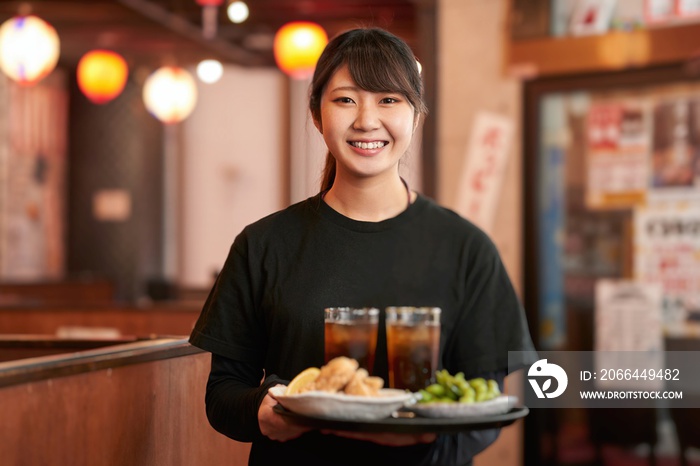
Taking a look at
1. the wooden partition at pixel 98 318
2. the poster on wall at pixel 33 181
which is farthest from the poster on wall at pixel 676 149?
the poster on wall at pixel 33 181

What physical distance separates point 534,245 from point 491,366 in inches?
156

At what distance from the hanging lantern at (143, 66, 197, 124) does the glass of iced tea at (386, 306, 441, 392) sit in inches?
255

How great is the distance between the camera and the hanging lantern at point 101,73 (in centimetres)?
760

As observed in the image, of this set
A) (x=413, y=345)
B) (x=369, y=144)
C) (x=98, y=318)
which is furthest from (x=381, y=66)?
(x=98, y=318)

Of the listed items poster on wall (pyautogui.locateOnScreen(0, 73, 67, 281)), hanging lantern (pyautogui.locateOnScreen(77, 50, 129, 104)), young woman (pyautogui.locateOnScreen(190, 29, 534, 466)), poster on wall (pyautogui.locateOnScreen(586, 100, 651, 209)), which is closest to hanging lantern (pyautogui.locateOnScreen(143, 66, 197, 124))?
hanging lantern (pyautogui.locateOnScreen(77, 50, 129, 104))

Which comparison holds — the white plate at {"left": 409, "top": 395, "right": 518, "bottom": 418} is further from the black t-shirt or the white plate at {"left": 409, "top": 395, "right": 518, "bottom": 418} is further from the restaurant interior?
the restaurant interior

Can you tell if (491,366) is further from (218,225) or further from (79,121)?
(79,121)

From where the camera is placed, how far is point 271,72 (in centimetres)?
1099

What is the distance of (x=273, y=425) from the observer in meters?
1.56

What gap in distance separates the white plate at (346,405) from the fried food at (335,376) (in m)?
0.03

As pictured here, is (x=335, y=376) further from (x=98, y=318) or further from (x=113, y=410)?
(x=98, y=318)

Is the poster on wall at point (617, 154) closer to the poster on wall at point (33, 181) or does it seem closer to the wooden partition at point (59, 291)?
the wooden partition at point (59, 291)

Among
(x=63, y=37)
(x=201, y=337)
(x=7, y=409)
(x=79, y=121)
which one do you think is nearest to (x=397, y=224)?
(x=201, y=337)

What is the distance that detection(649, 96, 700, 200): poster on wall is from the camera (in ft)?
16.8
